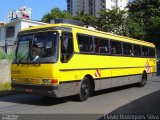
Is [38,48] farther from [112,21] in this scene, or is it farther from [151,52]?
[112,21]

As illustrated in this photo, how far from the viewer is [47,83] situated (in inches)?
454

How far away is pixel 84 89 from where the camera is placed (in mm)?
13141

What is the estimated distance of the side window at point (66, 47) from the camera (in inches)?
468

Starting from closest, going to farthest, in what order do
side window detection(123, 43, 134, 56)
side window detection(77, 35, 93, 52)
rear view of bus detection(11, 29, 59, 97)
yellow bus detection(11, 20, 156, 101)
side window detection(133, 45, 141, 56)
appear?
rear view of bus detection(11, 29, 59, 97), yellow bus detection(11, 20, 156, 101), side window detection(77, 35, 93, 52), side window detection(123, 43, 134, 56), side window detection(133, 45, 141, 56)

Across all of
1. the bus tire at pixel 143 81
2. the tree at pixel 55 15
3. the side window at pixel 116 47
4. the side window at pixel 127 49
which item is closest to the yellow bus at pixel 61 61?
the side window at pixel 116 47

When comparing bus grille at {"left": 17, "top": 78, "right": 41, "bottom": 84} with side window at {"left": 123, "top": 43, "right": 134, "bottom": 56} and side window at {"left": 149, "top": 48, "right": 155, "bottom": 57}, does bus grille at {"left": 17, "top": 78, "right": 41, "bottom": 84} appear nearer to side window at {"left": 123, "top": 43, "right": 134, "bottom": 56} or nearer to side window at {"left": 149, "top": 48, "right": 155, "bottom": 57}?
side window at {"left": 123, "top": 43, "right": 134, "bottom": 56}

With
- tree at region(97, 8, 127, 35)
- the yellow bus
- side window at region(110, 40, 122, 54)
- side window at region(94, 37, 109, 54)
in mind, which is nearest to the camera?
the yellow bus

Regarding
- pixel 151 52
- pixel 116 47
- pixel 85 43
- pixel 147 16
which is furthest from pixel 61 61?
pixel 147 16

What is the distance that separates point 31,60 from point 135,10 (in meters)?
48.9

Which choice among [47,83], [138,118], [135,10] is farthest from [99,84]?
[135,10]

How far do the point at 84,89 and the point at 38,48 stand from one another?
8.03 feet

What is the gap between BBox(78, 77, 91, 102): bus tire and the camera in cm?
1295


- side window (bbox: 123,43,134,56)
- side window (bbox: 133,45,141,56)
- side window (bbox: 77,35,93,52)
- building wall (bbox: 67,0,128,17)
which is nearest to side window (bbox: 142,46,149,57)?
side window (bbox: 133,45,141,56)

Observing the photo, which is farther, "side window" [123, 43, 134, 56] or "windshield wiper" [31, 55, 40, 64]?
"side window" [123, 43, 134, 56]
